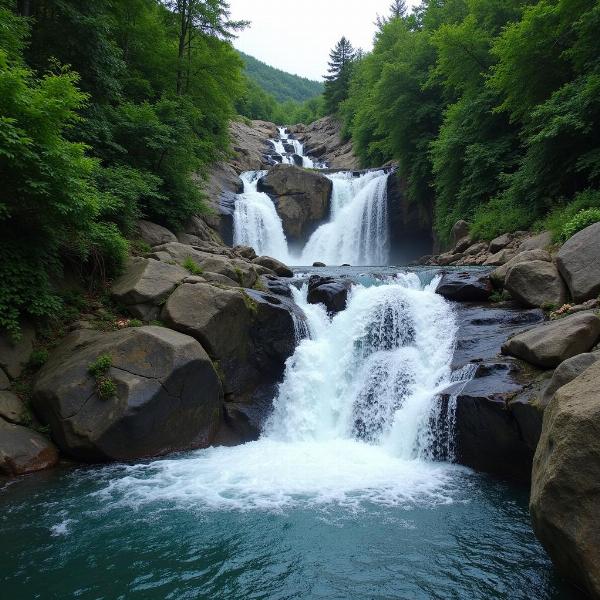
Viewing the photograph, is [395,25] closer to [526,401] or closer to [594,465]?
[526,401]

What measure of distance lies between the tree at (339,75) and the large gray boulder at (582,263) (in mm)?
42640

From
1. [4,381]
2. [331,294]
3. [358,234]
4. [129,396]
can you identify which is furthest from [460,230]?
[4,381]

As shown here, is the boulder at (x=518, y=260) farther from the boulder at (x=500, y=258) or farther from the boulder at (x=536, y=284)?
the boulder at (x=500, y=258)

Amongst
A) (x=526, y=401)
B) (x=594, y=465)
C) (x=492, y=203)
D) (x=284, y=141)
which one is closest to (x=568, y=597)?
(x=594, y=465)

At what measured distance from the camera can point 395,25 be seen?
1260 inches

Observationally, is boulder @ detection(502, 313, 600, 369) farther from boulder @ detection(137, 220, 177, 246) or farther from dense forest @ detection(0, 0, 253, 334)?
boulder @ detection(137, 220, 177, 246)

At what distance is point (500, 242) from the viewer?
15.4m

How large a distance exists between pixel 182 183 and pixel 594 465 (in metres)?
14.2

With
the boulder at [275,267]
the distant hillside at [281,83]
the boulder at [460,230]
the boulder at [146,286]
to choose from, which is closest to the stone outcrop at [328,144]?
the boulder at [460,230]

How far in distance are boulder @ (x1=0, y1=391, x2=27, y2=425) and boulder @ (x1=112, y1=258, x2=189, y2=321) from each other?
2664mm

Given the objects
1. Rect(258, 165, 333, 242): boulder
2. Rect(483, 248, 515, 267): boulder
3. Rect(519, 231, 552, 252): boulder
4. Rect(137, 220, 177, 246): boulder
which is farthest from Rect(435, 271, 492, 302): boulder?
Rect(258, 165, 333, 242): boulder

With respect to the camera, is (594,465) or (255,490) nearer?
(594,465)

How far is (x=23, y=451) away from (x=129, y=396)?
1.77 m

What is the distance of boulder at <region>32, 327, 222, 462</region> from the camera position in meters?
7.73
